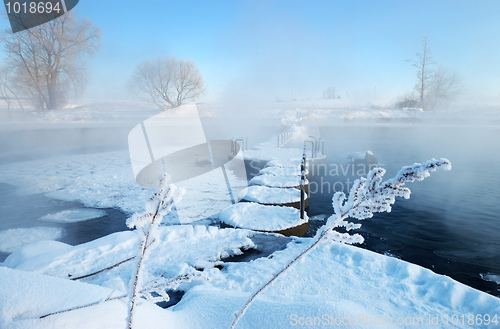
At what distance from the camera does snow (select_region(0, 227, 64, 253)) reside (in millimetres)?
5234

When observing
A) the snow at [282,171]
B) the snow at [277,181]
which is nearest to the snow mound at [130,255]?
the snow at [277,181]

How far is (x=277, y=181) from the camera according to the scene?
7934mm

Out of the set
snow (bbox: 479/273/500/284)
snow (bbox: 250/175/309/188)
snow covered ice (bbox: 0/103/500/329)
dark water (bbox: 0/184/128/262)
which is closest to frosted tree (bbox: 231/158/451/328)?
snow covered ice (bbox: 0/103/500/329)

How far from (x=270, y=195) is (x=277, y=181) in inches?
48.0

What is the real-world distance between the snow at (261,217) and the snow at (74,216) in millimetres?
4006

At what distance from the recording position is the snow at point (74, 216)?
6660 mm

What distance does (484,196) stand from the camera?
34.1 feet

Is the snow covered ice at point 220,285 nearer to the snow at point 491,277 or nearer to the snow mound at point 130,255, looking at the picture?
the snow mound at point 130,255

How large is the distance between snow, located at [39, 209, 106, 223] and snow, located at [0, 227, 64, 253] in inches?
20.9

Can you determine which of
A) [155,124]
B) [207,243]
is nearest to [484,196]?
[207,243]

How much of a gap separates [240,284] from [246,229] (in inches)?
67.0

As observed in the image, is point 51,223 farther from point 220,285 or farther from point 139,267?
point 139,267

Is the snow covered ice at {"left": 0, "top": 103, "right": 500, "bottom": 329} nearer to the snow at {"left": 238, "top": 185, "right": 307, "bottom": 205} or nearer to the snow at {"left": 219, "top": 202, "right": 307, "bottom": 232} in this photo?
the snow at {"left": 219, "top": 202, "right": 307, "bottom": 232}

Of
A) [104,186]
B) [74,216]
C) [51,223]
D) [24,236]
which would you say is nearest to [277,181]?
[74,216]
